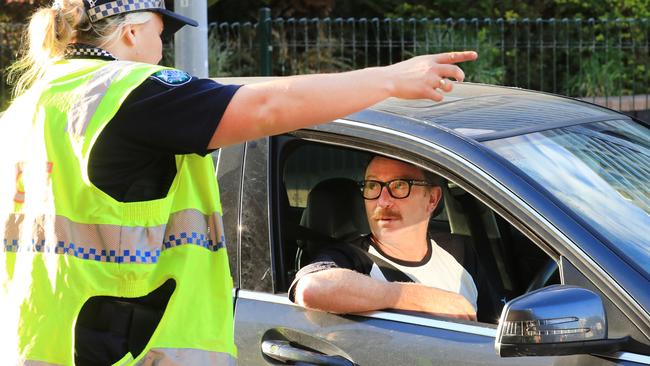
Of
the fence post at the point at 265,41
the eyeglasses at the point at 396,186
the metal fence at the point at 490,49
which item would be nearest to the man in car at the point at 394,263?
the eyeglasses at the point at 396,186

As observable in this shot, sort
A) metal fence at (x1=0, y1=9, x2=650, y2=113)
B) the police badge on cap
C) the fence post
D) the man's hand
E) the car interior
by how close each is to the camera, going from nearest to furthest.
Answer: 1. the man's hand
2. the police badge on cap
3. the car interior
4. the fence post
5. metal fence at (x1=0, y1=9, x2=650, y2=113)

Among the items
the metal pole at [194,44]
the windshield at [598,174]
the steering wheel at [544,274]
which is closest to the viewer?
the windshield at [598,174]

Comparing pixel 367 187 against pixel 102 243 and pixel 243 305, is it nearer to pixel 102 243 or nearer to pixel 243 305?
pixel 243 305

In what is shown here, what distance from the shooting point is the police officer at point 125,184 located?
2.32 m

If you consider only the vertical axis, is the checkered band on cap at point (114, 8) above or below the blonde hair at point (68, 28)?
above

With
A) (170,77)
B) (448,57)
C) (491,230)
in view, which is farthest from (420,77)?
(491,230)

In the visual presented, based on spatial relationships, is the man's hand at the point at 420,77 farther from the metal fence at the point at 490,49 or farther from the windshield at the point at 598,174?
the metal fence at the point at 490,49

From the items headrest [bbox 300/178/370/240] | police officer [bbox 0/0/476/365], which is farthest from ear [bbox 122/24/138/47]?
headrest [bbox 300/178/370/240]

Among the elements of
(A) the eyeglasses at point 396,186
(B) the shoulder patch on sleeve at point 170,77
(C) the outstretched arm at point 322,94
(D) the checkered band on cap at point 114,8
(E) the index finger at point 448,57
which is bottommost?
(A) the eyeglasses at point 396,186

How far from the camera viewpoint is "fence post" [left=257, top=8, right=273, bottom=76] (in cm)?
1016

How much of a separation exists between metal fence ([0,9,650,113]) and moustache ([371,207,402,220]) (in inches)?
280

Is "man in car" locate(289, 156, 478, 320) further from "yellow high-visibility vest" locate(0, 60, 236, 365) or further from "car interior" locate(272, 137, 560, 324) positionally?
"yellow high-visibility vest" locate(0, 60, 236, 365)

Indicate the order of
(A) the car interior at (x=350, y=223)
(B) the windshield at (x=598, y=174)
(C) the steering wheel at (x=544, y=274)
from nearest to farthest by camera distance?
(B) the windshield at (x=598, y=174) < (C) the steering wheel at (x=544, y=274) < (A) the car interior at (x=350, y=223)

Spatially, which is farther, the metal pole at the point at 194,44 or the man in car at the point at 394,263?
the metal pole at the point at 194,44
